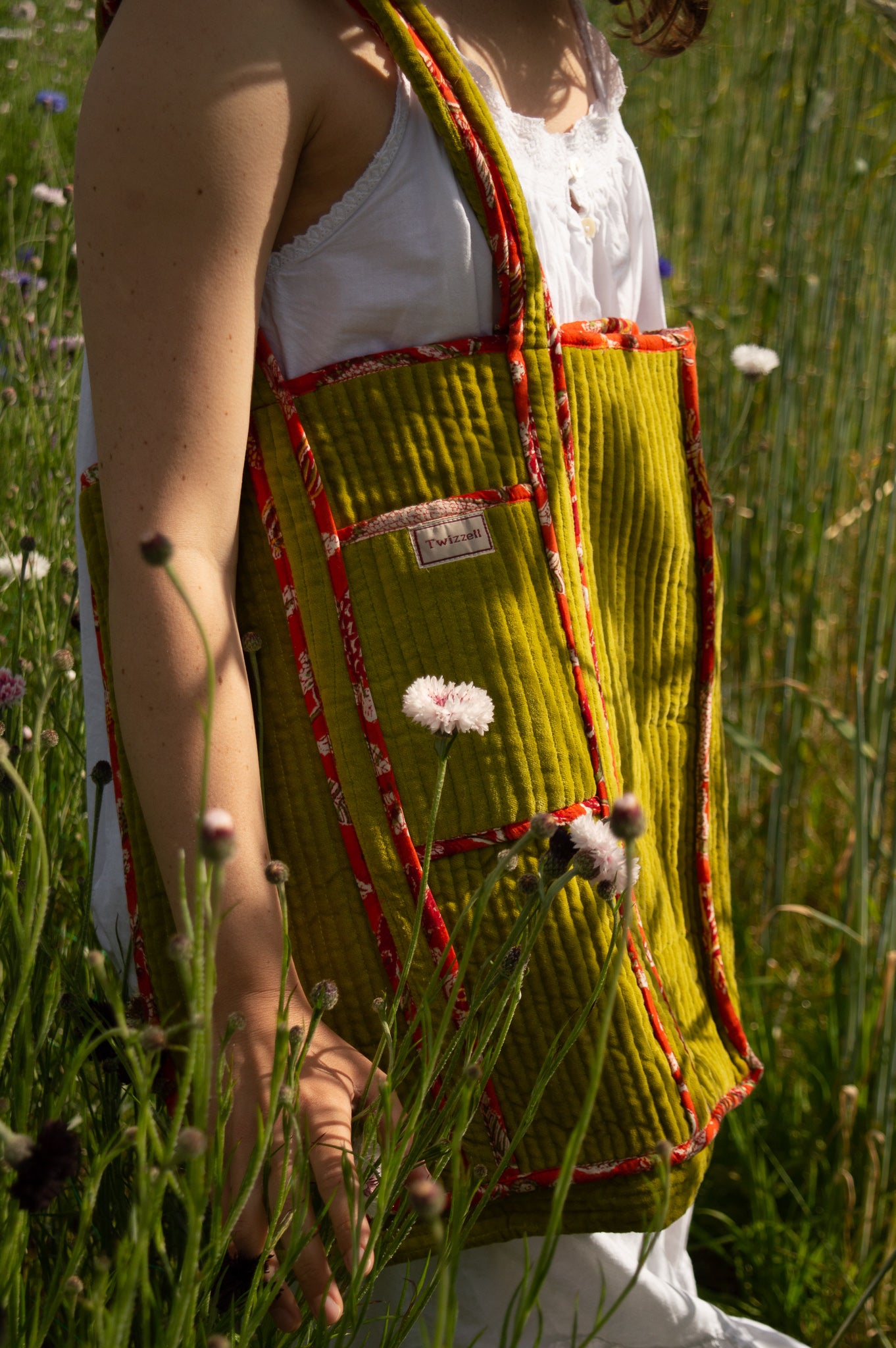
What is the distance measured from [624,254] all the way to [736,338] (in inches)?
48.9

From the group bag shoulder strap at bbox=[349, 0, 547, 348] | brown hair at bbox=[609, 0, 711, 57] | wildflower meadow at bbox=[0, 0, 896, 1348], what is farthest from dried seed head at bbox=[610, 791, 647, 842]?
brown hair at bbox=[609, 0, 711, 57]

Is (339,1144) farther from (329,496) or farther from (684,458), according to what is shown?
(684,458)

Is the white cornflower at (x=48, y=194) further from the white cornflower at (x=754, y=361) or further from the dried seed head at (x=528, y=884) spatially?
the dried seed head at (x=528, y=884)

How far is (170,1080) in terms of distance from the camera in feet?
2.39

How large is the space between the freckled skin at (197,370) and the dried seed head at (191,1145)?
15 centimetres

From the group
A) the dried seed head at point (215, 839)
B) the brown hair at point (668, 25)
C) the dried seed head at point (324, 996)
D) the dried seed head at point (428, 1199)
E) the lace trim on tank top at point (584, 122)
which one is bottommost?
the dried seed head at point (324, 996)

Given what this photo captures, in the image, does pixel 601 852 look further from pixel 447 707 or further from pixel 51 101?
pixel 51 101

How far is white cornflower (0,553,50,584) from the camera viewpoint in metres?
1.04

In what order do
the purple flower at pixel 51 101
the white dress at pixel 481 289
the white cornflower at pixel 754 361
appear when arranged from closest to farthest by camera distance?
1. the white dress at pixel 481 289
2. the white cornflower at pixel 754 361
3. the purple flower at pixel 51 101

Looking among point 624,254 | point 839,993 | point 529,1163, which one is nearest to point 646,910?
point 529,1163

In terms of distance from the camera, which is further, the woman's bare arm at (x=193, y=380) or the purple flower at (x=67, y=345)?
the purple flower at (x=67, y=345)

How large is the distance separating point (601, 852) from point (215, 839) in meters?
0.26

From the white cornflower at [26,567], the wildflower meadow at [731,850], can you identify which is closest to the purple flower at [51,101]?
the wildflower meadow at [731,850]

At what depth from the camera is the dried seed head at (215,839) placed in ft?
1.47
